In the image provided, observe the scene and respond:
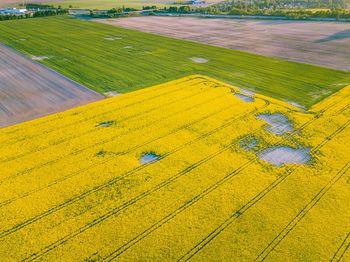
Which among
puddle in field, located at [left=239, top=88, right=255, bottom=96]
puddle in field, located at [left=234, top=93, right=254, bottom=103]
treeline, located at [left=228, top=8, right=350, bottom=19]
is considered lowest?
puddle in field, located at [left=234, top=93, right=254, bottom=103]

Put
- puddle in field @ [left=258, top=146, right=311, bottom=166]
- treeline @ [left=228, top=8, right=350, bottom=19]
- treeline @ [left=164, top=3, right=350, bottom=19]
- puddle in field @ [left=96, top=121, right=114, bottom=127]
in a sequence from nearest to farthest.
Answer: puddle in field @ [left=258, top=146, right=311, bottom=166], puddle in field @ [left=96, top=121, right=114, bottom=127], treeline @ [left=228, top=8, right=350, bottom=19], treeline @ [left=164, top=3, right=350, bottom=19]

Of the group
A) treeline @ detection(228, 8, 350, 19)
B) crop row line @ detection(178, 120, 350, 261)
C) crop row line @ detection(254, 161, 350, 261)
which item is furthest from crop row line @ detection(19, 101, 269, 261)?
treeline @ detection(228, 8, 350, 19)

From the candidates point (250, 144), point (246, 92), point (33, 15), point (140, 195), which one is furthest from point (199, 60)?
point (33, 15)

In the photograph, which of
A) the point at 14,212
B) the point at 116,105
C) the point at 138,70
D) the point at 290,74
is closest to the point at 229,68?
the point at 290,74

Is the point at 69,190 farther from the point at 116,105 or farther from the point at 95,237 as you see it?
the point at 116,105

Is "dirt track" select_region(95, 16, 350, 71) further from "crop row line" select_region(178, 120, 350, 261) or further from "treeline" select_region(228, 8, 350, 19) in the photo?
"crop row line" select_region(178, 120, 350, 261)

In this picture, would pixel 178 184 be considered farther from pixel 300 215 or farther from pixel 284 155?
pixel 284 155
